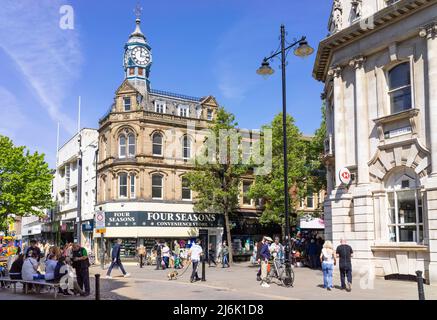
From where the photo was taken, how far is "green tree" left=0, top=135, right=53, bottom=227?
41.6 metres

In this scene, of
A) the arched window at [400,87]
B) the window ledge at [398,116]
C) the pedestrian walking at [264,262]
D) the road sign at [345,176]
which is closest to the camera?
the pedestrian walking at [264,262]

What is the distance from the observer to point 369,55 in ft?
68.7

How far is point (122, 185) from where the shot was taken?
38.6m

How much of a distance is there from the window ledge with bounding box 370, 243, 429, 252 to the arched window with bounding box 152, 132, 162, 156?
74.3 ft

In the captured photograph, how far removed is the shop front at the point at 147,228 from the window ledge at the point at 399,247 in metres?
21.3

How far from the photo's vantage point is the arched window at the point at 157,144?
39438 mm

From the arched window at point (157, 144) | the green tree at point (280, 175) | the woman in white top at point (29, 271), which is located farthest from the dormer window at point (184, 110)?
the woman in white top at point (29, 271)

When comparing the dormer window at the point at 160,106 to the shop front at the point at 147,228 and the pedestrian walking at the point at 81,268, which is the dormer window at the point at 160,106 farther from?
the pedestrian walking at the point at 81,268

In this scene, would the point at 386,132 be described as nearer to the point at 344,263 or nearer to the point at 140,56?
the point at 344,263

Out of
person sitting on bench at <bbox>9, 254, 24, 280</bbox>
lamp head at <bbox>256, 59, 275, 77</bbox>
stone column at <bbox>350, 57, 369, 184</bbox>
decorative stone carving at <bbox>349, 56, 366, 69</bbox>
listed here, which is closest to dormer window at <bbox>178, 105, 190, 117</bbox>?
decorative stone carving at <bbox>349, 56, 366, 69</bbox>

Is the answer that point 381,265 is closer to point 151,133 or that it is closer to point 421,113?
point 421,113

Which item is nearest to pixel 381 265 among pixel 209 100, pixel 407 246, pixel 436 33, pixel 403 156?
pixel 407 246

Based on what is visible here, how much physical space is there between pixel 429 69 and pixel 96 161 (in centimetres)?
3039

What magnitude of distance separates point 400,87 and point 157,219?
23048mm
